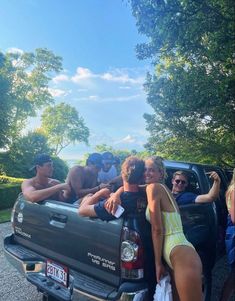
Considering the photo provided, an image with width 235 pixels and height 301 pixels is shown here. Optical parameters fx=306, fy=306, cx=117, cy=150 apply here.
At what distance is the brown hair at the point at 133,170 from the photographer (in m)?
2.83

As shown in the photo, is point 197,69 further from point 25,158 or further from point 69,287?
point 25,158

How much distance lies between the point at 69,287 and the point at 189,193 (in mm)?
1893

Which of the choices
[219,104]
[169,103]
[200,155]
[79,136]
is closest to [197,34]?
[219,104]

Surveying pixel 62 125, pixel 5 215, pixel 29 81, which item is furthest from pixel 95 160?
pixel 62 125

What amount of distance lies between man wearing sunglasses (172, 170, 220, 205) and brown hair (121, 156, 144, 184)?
4.09ft

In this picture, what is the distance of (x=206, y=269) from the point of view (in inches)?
144

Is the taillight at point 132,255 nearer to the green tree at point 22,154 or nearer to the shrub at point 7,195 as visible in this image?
the shrub at point 7,195

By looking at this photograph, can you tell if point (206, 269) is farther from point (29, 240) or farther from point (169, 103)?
point (169, 103)

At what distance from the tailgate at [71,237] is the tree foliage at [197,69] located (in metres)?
6.52

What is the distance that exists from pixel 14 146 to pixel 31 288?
61.5 feet

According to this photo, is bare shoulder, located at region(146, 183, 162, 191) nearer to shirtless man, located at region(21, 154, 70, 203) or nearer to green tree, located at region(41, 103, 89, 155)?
shirtless man, located at region(21, 154, 70, 203)

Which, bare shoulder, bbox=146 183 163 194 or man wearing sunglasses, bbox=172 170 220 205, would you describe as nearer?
bare shoulder, bbox=146 183 163 194

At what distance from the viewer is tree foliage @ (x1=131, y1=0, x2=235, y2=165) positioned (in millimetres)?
8180

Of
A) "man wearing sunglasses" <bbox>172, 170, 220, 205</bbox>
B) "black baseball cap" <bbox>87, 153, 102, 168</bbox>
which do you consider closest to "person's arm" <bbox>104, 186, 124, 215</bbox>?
"man wearing sunglasses" <bbox>172, 170, 220, 205</bbox>
